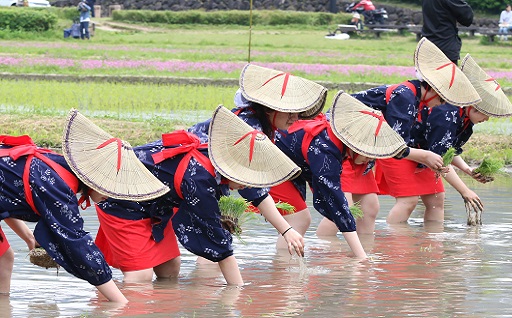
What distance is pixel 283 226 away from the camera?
644 centimetres

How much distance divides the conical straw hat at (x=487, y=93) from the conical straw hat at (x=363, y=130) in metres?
1.65

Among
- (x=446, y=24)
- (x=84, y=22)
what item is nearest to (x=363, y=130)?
(x=446, y=24)

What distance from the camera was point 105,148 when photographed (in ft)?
18.4

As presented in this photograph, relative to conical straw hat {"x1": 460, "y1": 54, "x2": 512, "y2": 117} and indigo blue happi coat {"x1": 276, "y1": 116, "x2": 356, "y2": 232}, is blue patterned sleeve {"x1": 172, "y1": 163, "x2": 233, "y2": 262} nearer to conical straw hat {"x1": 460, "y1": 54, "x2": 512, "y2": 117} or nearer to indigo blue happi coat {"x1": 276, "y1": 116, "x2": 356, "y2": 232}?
indigo blue happi coat {"x1": 276, "y1": 116, "x2": 356, "y2": 232}

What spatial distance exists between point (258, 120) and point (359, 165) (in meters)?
1.56

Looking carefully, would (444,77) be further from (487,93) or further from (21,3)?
(21,3)

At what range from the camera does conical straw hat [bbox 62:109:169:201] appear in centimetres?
546

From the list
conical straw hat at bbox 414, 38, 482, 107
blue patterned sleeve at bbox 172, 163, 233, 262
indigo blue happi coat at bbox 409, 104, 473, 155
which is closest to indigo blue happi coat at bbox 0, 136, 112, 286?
blue patterned sleeve at bbox 172, 163, 233, 262

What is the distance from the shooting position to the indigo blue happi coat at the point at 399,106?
26.0ft

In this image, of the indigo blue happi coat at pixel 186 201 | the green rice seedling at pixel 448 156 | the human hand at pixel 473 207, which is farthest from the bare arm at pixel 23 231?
the human hand at pixel 473 207

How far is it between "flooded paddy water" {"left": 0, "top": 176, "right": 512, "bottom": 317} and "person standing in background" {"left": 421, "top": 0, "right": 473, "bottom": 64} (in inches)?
113

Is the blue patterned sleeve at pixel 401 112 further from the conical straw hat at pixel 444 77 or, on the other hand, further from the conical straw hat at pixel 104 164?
the conical straw hat at pixel 104 164

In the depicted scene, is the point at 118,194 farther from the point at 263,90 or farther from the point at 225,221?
the point at 263,90

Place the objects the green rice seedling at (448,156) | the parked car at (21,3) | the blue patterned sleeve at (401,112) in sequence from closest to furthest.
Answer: the blue patterned sleeve at (401,112), the green rice seedling at (448,156), the parked car at (21,3)
